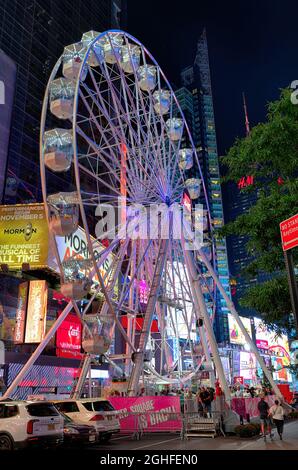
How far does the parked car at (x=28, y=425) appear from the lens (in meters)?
11.3

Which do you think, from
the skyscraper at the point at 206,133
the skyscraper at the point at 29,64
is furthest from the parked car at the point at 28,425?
the skyscraper at the point at 206,133

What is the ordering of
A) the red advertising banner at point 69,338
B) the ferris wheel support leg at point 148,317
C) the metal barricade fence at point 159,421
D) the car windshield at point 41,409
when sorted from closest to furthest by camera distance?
the car windshield at point 41,409 → the metal barricade fence at point 159,421 → the ferris wheel support leg at point 148,317 → the red advertising banner at point 69,338

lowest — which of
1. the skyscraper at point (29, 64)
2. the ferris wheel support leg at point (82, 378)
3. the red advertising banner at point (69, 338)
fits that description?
the ferris wheel support leg at point (82, 378)

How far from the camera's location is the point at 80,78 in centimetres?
1880

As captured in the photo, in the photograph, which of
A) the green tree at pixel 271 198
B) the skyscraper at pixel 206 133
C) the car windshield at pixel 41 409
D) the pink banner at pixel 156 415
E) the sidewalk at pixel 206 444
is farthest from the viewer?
the skyscraper at pixel 206 133

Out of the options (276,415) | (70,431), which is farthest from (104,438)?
(276,415)

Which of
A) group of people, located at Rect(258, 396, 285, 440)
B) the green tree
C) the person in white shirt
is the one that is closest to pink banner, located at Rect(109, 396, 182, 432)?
group of people, located at Rect(258, 396, 285, 440)

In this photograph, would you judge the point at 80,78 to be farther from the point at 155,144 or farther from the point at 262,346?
the point at 262,346

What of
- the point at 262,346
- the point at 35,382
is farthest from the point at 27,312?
the point at 262,346

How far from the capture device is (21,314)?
3359 centimetres

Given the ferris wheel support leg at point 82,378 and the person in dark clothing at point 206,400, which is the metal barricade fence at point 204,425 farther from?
the ferris wheel support leg at point 82,378

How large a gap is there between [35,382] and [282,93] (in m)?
26.6

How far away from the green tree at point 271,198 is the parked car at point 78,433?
6.43m

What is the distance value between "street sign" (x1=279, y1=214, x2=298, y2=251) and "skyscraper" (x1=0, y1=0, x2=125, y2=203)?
32.8 m
